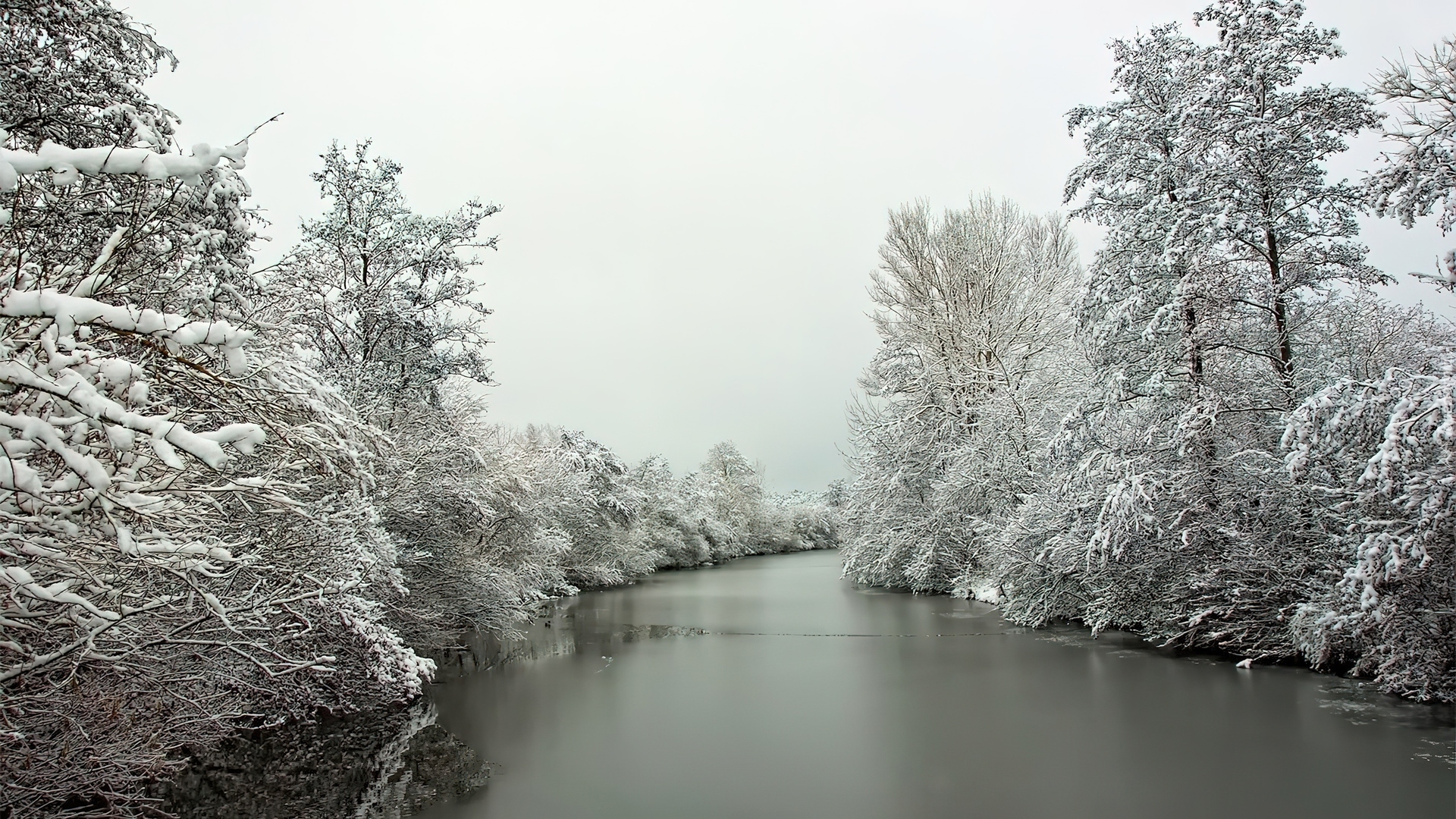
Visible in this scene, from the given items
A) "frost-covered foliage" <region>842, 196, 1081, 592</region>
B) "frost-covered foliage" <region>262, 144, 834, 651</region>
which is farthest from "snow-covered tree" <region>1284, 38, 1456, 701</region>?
"frost-covered foliage" <region>262, 144, 834, 651</region>

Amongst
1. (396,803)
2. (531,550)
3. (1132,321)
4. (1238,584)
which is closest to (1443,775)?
(1238,584)

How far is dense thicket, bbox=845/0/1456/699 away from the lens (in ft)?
19.7

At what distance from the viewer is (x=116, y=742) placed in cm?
382

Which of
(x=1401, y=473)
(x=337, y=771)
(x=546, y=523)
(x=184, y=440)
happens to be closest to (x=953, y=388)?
(x=546, y=523)

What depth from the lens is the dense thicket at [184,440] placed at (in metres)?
2.24

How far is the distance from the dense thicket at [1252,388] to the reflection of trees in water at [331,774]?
7462mm

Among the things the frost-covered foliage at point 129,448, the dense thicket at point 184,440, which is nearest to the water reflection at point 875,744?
the dense thicket at point 184,440

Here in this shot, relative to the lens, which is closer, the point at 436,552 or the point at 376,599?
the point at 376,599

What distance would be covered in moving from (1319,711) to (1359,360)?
4.07 m

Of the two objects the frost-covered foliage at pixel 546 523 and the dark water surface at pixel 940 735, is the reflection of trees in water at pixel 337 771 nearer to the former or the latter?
the dark water surface at pixel 940 735

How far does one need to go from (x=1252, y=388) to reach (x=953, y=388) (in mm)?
8081

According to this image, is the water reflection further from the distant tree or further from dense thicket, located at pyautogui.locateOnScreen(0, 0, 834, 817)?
the distant tree

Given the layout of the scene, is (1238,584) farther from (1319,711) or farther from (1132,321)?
(1132,321)

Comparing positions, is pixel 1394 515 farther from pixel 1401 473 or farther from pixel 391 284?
pixel 391 284
